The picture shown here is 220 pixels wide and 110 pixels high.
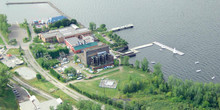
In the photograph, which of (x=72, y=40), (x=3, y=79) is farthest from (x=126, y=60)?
(x=3, y=79)

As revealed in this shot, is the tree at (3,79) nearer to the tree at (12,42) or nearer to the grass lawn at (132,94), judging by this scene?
the grass lawn at (132,94)

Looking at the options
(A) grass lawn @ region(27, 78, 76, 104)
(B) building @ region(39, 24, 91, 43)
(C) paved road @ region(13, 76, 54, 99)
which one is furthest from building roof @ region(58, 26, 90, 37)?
(C) paved road @ region(13, 76, 54, 99)

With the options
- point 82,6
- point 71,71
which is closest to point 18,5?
point 82,6

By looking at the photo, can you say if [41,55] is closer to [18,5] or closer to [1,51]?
[1,51]

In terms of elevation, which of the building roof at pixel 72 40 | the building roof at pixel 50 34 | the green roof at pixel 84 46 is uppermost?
the building roof at pixel 50 34

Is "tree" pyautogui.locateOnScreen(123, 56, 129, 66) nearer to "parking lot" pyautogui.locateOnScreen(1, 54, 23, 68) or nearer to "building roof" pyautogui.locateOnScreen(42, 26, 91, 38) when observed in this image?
"building roof" pyautogui.locateOnScreen(42, 26, 91, 38)

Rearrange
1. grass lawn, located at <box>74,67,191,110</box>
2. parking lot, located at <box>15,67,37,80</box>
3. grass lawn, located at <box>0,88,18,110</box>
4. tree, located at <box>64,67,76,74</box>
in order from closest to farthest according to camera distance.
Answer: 1. grass lawn, located at <box>0,88,18,110</box>
2. grass lawn, located at <box>74,67,191,110</box>
3. tree, located at <box>64,67,76,74</box>
4. parking lot, located at <box>15,67,37,80</box>

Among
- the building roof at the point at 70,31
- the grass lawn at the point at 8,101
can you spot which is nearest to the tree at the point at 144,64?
the building roof at the point at 70,31
